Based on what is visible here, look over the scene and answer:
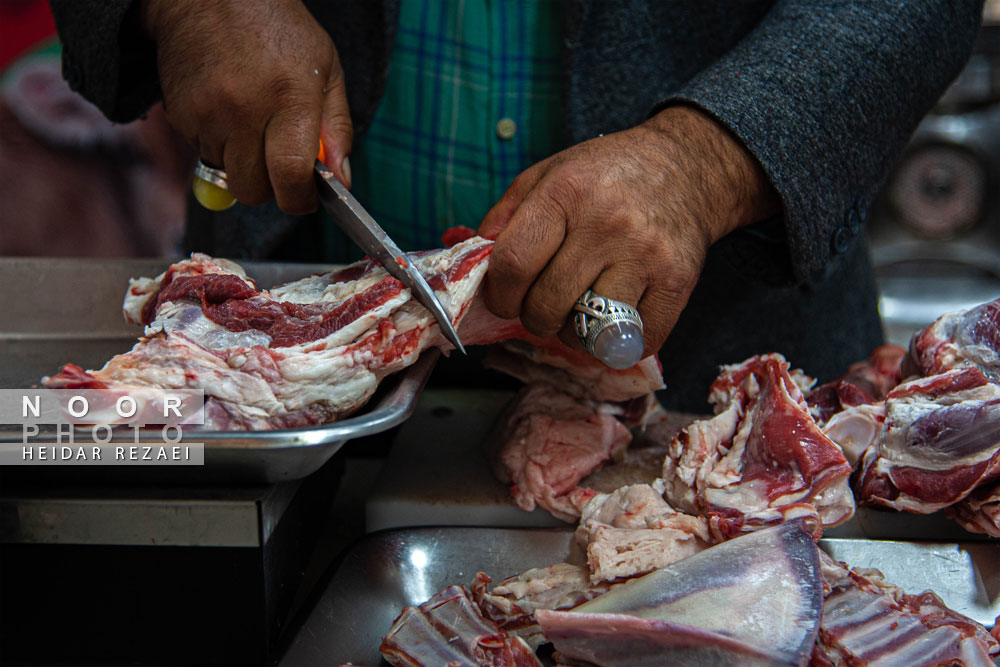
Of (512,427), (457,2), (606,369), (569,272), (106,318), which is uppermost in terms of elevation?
(457,2)

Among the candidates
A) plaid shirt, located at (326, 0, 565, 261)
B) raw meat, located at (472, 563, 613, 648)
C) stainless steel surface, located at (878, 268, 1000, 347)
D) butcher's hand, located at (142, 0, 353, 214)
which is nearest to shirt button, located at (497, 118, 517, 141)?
plaid shirt, located at (326, 0, 565, 261)

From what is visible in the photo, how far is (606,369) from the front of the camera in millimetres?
1599

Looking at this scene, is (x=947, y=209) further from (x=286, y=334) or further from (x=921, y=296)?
(x=286, y=334)

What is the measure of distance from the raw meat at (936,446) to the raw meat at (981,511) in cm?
2

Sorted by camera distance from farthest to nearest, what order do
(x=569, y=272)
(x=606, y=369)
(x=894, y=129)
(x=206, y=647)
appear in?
(x=894, y=129) < (x=606, y=369) < (x=569, y=272) < (x=206, y=647)

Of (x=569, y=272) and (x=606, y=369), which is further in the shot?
(x=606, y=369)

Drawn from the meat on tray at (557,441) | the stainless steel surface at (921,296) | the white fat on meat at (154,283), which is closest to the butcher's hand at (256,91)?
the white fat on meat at (154,283)

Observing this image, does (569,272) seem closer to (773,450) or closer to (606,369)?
(606,369)

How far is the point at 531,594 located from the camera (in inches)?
49.5

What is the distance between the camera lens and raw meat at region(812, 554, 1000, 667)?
1121mm

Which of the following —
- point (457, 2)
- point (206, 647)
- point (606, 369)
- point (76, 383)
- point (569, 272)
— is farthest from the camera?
point (457, 2)

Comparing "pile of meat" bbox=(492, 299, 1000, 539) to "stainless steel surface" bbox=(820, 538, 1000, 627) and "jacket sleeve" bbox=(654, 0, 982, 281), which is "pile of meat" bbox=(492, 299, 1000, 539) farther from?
"jacket sleeve" bbox=(654, 0, 982, 281)

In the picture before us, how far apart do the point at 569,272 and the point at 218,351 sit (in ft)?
1.89

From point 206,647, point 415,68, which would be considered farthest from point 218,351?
point 415,68
